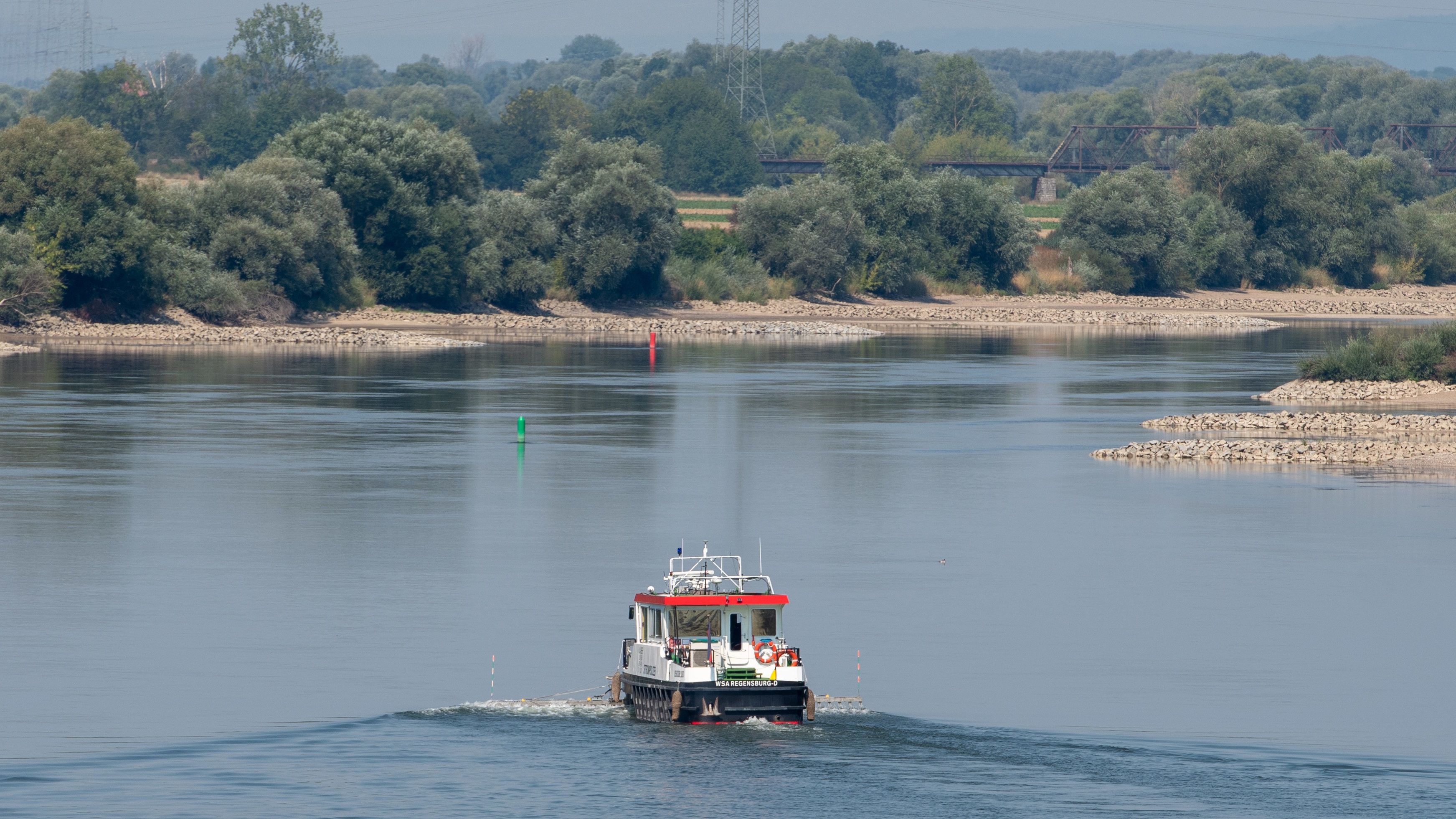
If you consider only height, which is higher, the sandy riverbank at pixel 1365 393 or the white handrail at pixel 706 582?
the sandy riverbank at pixel 1365 393

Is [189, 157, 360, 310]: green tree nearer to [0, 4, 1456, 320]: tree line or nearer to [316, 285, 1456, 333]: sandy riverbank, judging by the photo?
[0, 4, 1456, 320]: tree line

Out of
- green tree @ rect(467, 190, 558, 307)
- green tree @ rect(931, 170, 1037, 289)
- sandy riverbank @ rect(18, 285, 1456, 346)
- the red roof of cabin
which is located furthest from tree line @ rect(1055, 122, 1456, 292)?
the red roof of cabin

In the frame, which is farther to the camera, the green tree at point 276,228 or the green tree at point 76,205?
the green tree at point 276,228

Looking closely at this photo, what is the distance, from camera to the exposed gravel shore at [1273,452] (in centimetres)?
6131

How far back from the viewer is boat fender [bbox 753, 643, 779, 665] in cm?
2825

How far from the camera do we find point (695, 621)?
95.9ft

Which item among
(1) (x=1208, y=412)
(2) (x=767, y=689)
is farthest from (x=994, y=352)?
(2) (x=767, y=689)

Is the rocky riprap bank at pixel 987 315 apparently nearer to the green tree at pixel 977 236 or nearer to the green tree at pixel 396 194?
the green tree at pixel 977 236

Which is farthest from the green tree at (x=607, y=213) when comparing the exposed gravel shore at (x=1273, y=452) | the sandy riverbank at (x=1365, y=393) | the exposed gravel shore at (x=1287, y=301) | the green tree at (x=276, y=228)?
the exposed gravel shore at (x=1273, y=452)

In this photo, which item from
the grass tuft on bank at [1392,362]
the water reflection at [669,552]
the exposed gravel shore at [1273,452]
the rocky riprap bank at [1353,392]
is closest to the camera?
the water reflection at [669,552]

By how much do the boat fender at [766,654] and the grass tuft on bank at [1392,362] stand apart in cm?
5835

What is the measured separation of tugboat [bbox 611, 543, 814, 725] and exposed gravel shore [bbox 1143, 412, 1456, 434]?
41206 millimetres

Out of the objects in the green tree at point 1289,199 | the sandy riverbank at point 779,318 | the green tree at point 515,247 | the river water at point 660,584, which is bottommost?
the river water at point 660,584

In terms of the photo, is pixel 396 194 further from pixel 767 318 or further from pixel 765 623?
pixel 765 623
